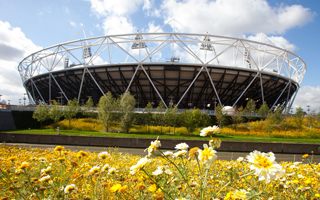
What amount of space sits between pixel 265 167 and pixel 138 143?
19.3 m

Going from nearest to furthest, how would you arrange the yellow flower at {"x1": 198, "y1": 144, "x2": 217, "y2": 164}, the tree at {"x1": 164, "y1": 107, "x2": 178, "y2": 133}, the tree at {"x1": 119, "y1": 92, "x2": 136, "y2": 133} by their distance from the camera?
1. the yellow flower at {"x1": 198, "y1": 144, "x2": 217, "y2": 164}
2. the tree at {"x1": 119, "y1": 92, "x2": 136, "y2": 133}
3. the tree at {"x1": 164, "y1": 107, "x2": 178, "y2": 133}

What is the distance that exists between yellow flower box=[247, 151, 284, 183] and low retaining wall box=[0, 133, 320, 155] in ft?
59.2

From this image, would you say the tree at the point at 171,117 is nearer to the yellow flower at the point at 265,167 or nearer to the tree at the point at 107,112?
the tree at the point at 107,112

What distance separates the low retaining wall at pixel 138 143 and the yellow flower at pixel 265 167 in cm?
1806

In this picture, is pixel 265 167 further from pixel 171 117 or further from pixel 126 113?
pixel 171 117

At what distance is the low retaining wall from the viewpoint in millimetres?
20203

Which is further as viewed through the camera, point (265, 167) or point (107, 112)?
point (107, 112)

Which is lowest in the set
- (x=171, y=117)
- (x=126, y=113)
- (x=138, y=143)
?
(x=138, y=143)

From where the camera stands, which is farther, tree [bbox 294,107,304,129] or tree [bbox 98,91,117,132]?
tree [bbox 294,107,304,129]

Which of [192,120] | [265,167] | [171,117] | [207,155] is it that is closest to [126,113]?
[171,117]

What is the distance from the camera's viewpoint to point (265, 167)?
1.64 m

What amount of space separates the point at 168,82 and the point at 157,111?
34.4 feet

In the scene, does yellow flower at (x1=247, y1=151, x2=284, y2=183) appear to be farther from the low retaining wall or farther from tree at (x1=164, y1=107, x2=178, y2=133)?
tree at (x1=164, y1=107, x2=178, y2=133)

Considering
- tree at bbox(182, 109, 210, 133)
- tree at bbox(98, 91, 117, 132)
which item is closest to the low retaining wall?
tree at bbox(182, 109, 210, 133)
